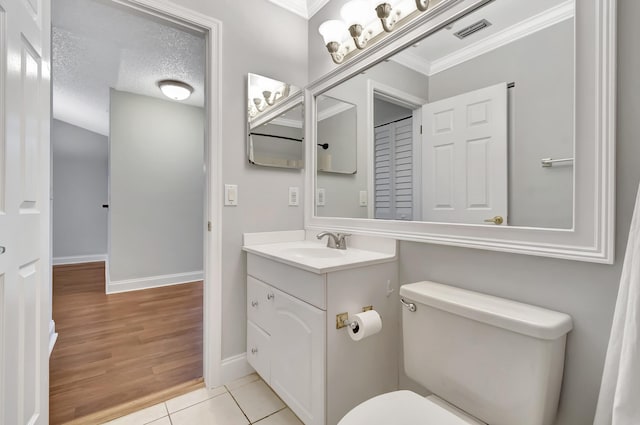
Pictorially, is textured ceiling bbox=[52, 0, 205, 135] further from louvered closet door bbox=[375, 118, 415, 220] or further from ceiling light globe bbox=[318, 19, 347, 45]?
louvered closet door bbox=[375, 118, 415, 220]

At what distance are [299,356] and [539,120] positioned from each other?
4.11 feet

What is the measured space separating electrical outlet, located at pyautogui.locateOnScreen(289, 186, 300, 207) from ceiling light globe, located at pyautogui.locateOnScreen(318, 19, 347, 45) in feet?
2.95

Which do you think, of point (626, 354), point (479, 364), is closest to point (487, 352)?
point (479, 364)

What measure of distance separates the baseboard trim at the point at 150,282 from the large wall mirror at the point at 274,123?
2.65 meters

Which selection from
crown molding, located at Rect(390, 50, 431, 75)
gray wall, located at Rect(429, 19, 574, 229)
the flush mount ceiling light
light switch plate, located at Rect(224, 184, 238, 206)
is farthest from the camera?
the flush mount ceiling light

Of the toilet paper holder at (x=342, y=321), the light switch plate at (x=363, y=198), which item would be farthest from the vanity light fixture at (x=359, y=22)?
the toilet paper holder at (x=342, y=321)

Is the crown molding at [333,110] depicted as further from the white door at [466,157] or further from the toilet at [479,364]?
the toilet at [479,364]

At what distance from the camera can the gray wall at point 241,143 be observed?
5.49 ft

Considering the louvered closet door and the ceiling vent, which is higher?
the ceiling vent

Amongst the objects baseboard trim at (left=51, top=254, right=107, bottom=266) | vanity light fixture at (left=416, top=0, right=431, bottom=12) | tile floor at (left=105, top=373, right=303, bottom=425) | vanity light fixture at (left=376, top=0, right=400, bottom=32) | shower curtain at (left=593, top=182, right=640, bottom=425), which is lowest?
tile floor at (left=105, top=373, right=303, bottom=425)

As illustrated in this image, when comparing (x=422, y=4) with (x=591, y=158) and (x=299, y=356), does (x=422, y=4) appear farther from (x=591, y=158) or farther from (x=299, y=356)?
(x=299, y=356)

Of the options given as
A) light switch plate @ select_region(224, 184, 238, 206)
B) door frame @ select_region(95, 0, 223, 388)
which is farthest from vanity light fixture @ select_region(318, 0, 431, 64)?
light switch plate @ select_region(224, 184, 238, 206)

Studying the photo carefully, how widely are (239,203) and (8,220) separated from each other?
37.8 inches

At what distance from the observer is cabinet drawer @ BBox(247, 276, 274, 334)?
1469mm
